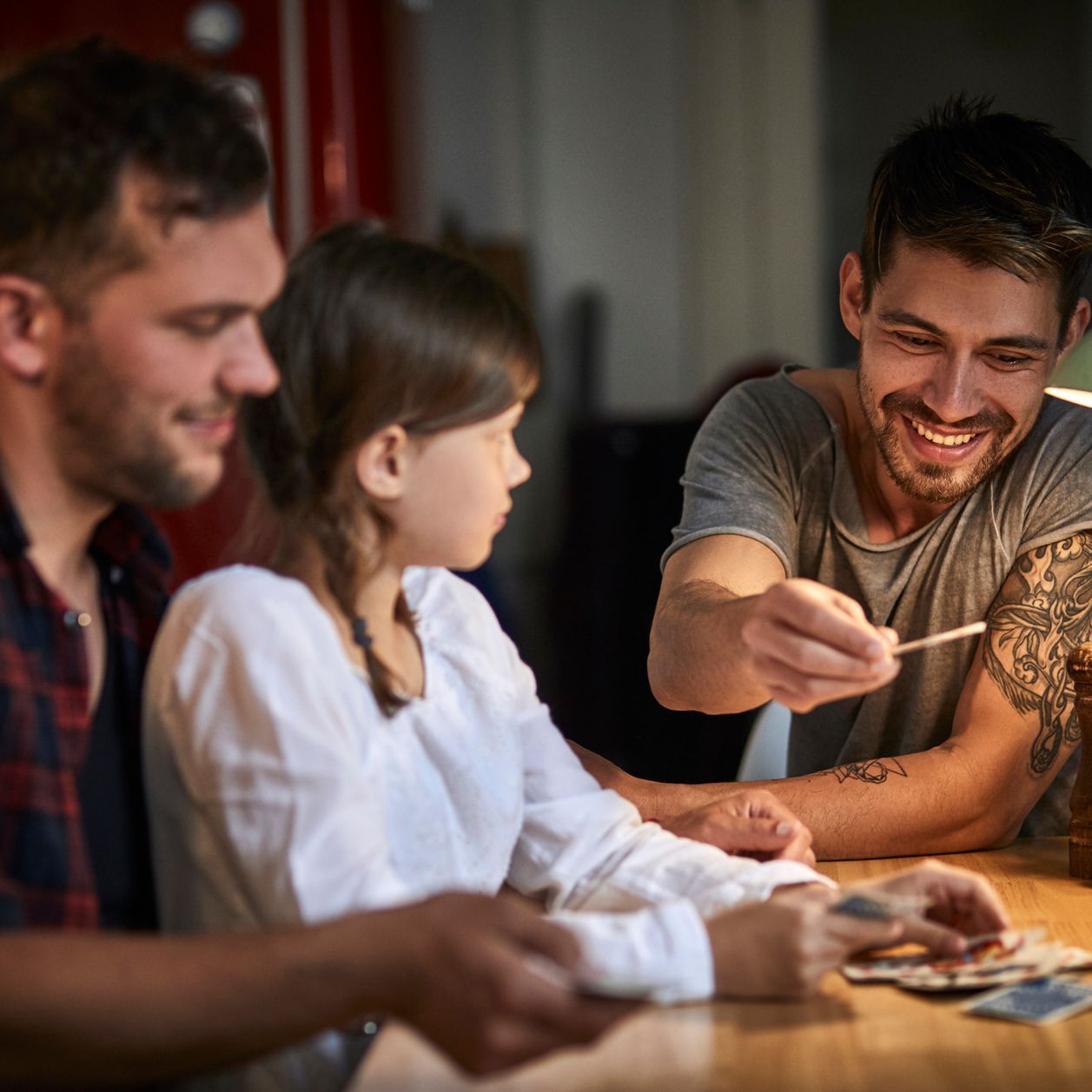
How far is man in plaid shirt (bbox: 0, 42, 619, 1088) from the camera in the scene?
79 centimetres

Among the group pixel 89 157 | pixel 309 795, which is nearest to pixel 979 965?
pixel 309 795

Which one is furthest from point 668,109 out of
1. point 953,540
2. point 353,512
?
point 353,512

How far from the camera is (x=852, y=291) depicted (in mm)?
1760

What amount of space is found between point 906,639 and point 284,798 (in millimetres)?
959

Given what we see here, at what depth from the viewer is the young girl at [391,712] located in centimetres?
91

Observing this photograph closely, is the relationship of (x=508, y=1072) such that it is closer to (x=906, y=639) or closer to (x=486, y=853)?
(x=486, y=853)

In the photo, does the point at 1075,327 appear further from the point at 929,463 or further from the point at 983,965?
the point at 983,965

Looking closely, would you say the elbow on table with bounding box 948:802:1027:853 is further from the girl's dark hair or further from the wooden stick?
the girl's dark hair

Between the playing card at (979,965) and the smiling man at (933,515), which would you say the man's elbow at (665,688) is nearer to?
the smiling man at (933,515)

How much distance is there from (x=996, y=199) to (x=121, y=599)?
102 cm

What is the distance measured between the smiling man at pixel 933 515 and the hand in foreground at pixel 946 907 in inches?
12.9

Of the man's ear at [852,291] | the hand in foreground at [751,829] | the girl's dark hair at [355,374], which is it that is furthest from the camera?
the man's ear at [852,291]

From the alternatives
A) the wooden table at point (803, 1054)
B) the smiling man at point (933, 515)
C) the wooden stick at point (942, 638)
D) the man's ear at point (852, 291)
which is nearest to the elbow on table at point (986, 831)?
the smiling man at point (933, 515)

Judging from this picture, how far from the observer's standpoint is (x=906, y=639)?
1653 mm
